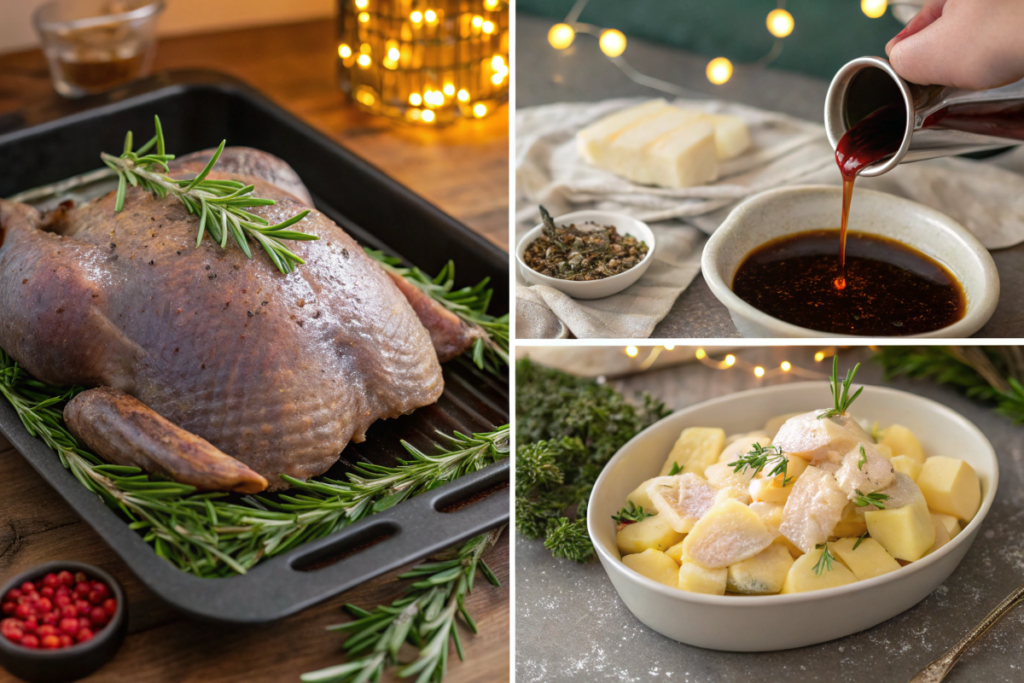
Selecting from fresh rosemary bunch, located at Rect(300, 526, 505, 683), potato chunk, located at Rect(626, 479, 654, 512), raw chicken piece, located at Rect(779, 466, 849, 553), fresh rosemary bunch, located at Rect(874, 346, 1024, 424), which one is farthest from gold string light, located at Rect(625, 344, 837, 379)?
fresh rosemary bunch, located at Rect(300, 526, 505, 683)

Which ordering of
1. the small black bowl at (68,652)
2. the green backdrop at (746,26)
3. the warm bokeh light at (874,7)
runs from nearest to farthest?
1. the small black bowl at (68,652)
2. the warm bokeh light at (874,7)
3. the green backdrop at (746,26)

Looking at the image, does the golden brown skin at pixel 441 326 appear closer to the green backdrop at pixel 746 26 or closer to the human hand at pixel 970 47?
the human hand at pixel 970 47

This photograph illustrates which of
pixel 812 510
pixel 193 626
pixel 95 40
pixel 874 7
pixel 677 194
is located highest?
pixel 874 7

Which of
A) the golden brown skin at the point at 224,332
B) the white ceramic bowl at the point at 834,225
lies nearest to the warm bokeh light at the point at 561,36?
the white ceramic bowl at the point at 834,225

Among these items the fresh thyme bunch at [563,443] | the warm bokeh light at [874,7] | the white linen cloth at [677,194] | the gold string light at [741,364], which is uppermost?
the warm bokeh light at [874,7]

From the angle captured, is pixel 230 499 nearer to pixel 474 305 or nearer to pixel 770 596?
pixel 474 305

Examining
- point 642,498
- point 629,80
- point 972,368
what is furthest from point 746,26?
point 642,498
